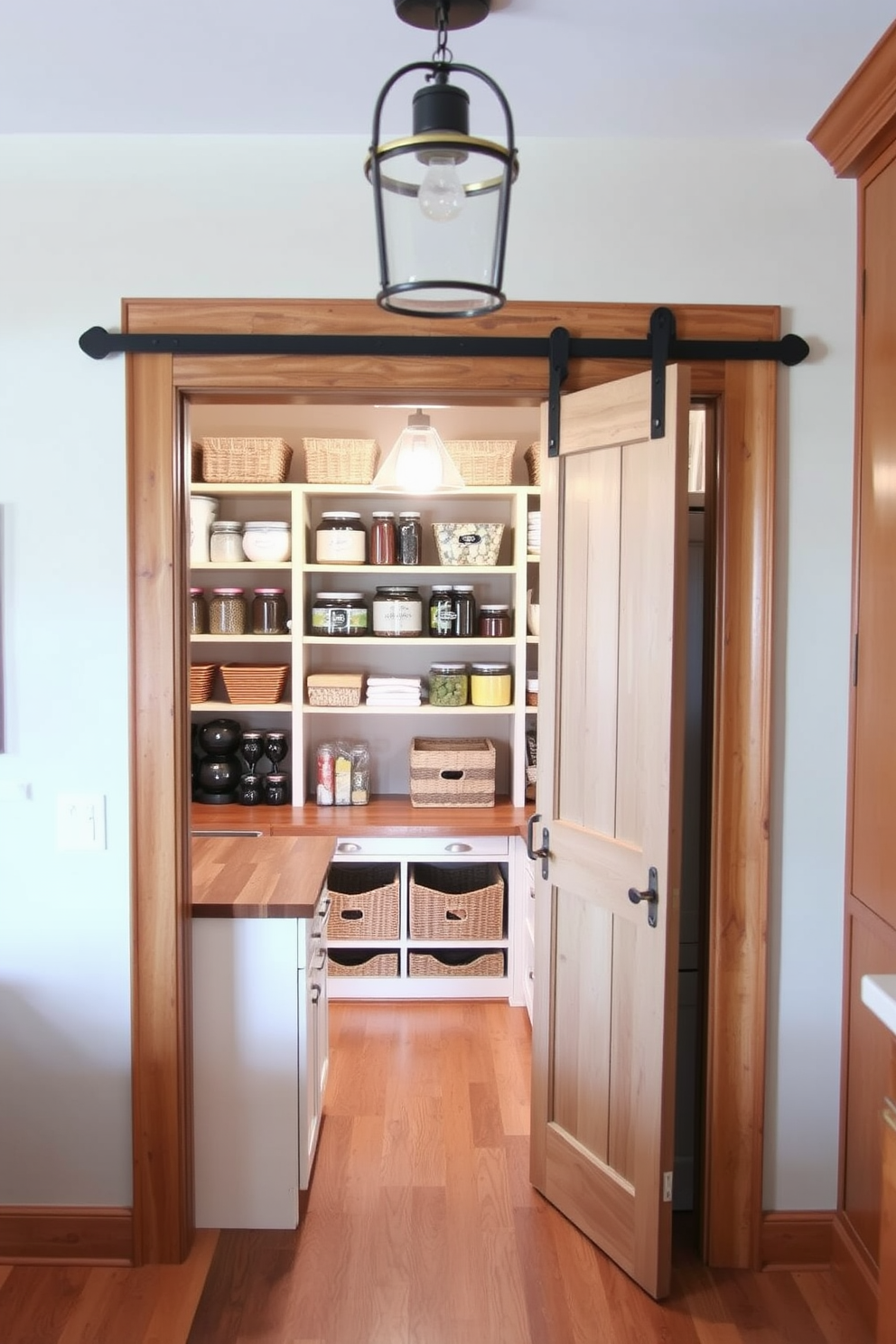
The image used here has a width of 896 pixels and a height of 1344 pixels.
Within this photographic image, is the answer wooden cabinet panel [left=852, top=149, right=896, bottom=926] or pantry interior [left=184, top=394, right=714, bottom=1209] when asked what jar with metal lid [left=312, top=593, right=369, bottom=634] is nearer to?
pantry interior [left=184, top=394, right=714, bottom=1209]

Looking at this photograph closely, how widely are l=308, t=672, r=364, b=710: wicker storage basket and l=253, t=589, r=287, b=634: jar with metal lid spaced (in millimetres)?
266

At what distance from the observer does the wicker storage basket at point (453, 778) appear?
4375 millimetres

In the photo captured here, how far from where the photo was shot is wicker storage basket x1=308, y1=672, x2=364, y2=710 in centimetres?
441

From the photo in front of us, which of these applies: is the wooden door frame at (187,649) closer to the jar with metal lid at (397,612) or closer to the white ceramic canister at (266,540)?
the white ceramic canister at (266,540)

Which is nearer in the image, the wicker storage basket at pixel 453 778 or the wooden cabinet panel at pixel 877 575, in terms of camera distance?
the wooden cabinet panel at pixel 877 575

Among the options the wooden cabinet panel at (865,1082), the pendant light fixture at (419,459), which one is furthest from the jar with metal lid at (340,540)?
the wooden cabinet panel at (865,1082)

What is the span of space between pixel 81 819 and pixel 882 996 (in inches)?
68.7

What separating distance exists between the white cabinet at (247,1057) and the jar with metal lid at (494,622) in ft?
6.68

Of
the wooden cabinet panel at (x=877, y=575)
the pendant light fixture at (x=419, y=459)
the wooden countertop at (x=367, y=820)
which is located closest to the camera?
the wooden cabinet panel at (x=877, y=575)

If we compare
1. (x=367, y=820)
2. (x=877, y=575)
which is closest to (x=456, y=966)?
(x=367, y=820)

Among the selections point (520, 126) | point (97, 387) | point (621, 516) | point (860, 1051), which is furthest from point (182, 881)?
point (520, 126)

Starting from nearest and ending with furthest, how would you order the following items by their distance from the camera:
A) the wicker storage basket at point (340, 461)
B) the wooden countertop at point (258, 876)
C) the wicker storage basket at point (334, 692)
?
the wooden countertop at point (258, 876) < the wicker storage basket at point (340, 461) < the wicker storage basket at point (334, 692)

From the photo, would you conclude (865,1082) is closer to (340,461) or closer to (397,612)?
(397,612)

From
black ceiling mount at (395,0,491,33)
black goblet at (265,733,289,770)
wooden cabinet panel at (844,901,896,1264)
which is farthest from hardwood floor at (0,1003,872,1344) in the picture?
black ceiling mount at (395,0,491,33)
